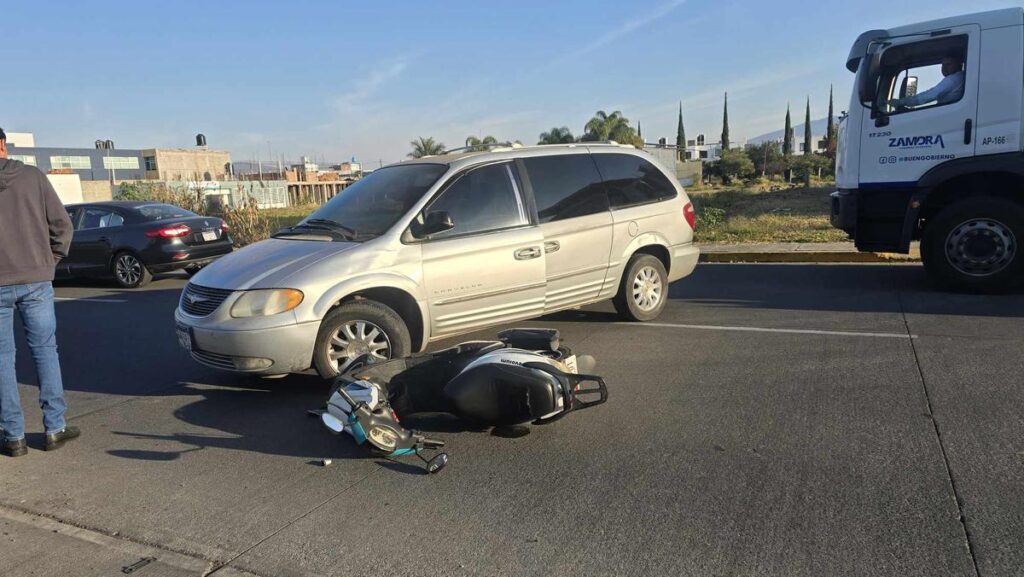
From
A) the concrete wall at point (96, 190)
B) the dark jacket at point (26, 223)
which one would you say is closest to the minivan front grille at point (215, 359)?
the dark jacket at point (26, 223)

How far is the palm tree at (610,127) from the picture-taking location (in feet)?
148

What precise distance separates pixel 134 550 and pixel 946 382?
16.4 feet

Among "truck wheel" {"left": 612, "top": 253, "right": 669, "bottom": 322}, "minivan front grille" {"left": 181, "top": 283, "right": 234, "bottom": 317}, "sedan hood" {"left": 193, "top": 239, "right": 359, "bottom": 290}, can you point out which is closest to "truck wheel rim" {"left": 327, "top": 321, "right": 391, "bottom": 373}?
"sedan hood" {"left": 193, "top": 239, "right": 359, "bottom": 290}

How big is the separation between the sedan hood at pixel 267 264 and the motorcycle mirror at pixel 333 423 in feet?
4.51

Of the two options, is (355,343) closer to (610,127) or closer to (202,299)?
(202,299)

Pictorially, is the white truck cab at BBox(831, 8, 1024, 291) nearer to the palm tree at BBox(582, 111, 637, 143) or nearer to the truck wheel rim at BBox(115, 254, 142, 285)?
the truck wheel rim at BBox(115, 254, 142, 285)

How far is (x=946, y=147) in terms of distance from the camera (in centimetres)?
760

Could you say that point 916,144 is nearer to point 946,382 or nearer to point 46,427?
point 946,382

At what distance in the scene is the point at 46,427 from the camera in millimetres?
4547

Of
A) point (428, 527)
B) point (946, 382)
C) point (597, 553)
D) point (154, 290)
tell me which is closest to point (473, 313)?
point (428, 527)

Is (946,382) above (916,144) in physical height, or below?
below

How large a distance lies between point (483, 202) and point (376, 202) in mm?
897

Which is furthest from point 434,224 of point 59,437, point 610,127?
point 610,127

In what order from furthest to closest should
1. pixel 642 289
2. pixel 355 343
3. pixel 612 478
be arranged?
pixel 642 289, pixel 355 343, pixel 612 478
